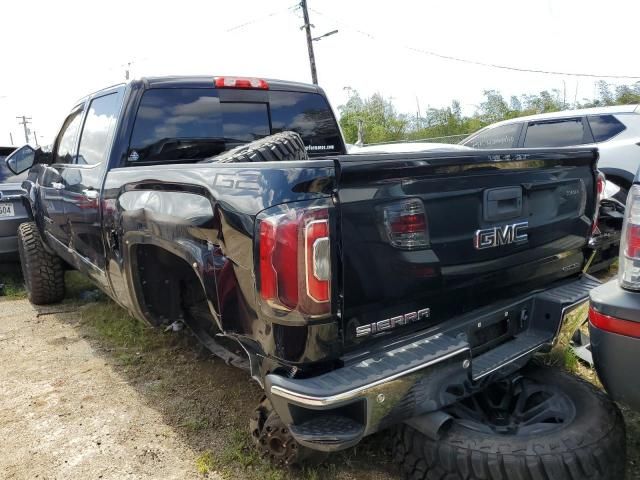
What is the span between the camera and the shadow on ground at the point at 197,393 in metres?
2.51

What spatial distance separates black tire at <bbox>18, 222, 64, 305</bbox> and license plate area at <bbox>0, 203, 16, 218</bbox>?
826 millimetres

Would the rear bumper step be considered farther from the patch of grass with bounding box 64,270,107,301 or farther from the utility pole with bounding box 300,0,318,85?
the utility pole with bounding box 300,0,318,85

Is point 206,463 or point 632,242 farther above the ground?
point 632,242

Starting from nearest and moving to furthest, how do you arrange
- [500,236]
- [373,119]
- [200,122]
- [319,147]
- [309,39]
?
[500,236] < [200,122] < [319,147] < [309,39] < [373,119]

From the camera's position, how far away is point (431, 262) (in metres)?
2.19

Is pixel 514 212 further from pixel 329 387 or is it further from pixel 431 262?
pixel 329 387

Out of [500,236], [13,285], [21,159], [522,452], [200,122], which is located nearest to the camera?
[522,452]

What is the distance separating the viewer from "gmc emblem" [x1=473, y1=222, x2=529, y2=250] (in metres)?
2.37

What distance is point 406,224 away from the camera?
2.10 m

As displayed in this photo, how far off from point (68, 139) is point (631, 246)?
443cm

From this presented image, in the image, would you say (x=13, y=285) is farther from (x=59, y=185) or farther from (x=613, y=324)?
(x=613, y=324)

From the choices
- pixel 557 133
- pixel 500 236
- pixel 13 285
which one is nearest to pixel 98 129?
pixel 500 236

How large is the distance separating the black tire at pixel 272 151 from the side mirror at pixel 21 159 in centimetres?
290

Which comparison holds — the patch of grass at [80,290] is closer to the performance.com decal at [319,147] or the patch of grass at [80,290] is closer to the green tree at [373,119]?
the performance.com decal at [319,147]
